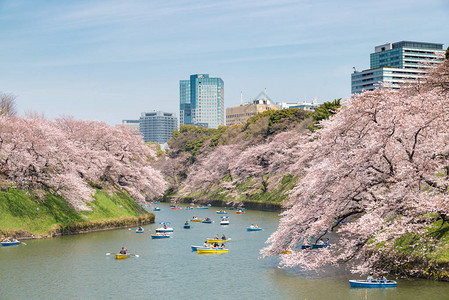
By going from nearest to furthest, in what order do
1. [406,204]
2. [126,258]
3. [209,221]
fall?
[406,204], [126,258], [209,221]

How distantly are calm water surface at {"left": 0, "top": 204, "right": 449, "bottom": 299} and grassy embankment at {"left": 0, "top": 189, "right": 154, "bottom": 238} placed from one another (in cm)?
216

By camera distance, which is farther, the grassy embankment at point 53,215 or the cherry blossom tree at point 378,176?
the grassy embankment at point 53,215

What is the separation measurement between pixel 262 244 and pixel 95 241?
55.4ft

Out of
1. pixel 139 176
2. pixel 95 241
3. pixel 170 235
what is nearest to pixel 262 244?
pixel 170 235

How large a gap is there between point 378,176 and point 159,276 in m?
16.8

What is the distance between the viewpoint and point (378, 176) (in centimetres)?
3175

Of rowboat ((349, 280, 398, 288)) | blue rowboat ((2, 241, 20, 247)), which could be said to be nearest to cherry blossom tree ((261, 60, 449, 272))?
rowboat ((349, 280, 398, 288))

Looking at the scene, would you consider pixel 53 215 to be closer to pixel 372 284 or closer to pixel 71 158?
pixel 71 158

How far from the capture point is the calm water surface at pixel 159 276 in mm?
30172

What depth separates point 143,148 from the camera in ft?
255

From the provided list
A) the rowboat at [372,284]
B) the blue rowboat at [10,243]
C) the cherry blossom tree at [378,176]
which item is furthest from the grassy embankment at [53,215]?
the rowboat at [372,284]

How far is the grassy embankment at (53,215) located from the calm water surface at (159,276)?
2159 mm

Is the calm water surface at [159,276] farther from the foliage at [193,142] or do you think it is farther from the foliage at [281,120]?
the foliage at [193,142]

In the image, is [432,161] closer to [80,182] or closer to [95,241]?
[95,241]
